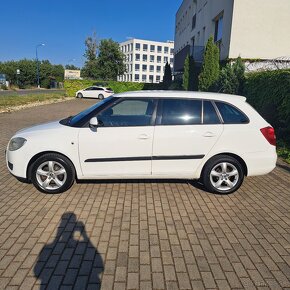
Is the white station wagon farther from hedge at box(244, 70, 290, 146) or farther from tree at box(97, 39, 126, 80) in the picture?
tree at box(97, 39, 126, 80)

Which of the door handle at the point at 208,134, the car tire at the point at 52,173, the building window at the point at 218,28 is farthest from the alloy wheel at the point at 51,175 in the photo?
the building window at the point at 218,28

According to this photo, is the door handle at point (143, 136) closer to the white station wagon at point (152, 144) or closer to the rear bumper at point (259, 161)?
the white station wagon at point (152, 144)

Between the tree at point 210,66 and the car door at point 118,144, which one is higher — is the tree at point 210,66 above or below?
above

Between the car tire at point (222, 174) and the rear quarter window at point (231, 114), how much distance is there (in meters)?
0.59

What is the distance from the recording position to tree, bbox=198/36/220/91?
1633 cm

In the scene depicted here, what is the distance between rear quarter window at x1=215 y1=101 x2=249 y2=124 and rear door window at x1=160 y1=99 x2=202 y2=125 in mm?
367

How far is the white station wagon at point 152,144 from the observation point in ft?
13.1

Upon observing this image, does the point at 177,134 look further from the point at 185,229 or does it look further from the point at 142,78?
the point at 142,78

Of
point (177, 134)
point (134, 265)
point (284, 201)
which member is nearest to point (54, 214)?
point (134, 265)

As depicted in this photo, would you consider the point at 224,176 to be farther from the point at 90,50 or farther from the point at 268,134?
the point at 90,50

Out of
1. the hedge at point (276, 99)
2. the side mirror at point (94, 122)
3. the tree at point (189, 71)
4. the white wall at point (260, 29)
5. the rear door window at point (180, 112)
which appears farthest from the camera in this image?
the tree at point (189, 71)

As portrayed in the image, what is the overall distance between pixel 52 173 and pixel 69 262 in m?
1.81

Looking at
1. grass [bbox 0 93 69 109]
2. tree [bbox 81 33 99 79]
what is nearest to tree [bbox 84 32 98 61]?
tree [bbox 81 33 99 79]

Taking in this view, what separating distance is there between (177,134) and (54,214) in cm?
213
